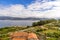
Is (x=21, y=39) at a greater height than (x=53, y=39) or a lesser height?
A: greater

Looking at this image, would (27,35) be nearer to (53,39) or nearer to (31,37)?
(31,37)

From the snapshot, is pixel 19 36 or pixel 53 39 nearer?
pixel 19 36

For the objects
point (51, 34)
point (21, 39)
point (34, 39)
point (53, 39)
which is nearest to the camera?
point (21, 39)

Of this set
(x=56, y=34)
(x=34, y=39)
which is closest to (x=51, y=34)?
(x=56, y=34)

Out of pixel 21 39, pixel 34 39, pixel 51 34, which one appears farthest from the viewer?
pixel 51 34

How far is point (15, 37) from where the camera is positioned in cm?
4894

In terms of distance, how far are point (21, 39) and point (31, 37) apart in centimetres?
335

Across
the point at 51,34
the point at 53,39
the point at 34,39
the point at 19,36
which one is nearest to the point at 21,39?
the point at 19,36

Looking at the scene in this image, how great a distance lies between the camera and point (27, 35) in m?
49.7

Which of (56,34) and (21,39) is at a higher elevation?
(21,39)

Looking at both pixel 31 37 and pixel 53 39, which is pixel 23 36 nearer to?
pixel 31 37

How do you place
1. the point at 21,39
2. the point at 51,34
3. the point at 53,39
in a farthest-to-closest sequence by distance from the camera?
the point at 51,34, the point at 53,39, the point at 21,39

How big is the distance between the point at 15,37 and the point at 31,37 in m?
4.15

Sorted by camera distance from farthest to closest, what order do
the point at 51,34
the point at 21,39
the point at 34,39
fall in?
the point at 51,34 → the point at 34,39 → the point at 21,39
